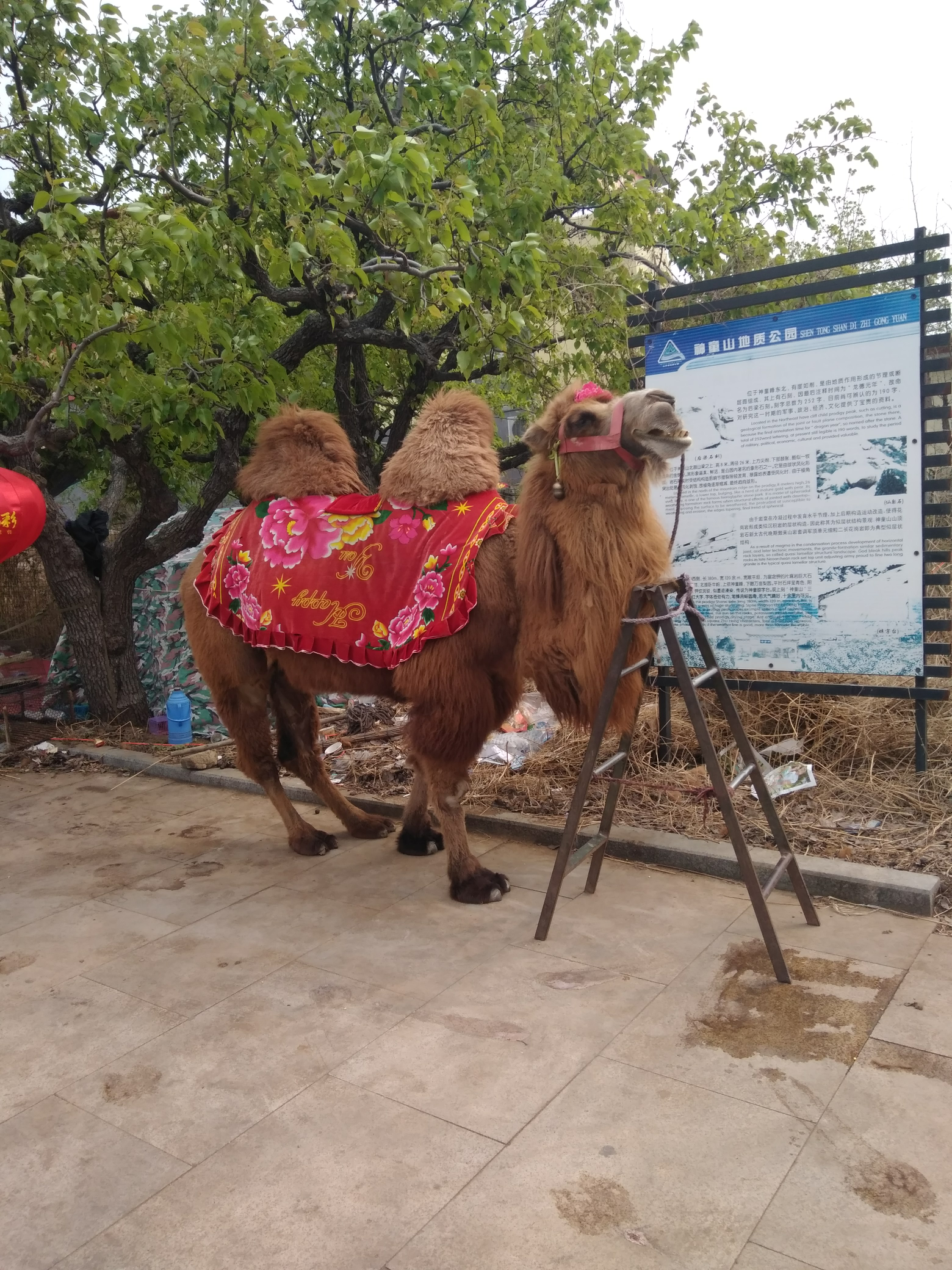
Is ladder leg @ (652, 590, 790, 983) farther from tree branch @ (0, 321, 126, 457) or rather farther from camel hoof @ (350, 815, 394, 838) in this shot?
tree branch @ (0, 321, 126, 457)

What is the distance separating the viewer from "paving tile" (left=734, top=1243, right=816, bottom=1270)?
179cm

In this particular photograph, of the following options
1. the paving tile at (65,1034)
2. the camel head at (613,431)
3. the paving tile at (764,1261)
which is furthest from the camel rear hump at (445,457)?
the paving tile at (764,1261)

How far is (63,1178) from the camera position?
85.9 inches

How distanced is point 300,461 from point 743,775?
8.32 feet

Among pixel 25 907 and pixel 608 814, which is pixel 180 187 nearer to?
pixel 25 907

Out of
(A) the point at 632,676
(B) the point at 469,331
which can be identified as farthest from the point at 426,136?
(A) the point at 632,676

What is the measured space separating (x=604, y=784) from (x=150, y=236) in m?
3.56

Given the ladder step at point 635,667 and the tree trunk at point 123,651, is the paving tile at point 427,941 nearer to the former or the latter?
the ladder step at point 635,667

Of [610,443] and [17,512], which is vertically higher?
[610,443]

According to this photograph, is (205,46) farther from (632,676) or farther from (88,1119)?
(88,1119)

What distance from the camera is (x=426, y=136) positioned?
6.20m

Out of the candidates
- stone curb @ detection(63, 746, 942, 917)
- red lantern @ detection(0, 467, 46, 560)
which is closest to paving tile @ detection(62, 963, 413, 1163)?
stone curb @ detection(63, 746, 942, 917)

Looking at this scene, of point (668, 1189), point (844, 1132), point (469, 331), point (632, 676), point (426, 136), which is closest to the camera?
point (668, 1189)

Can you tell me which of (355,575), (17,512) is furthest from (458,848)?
(17,512)
